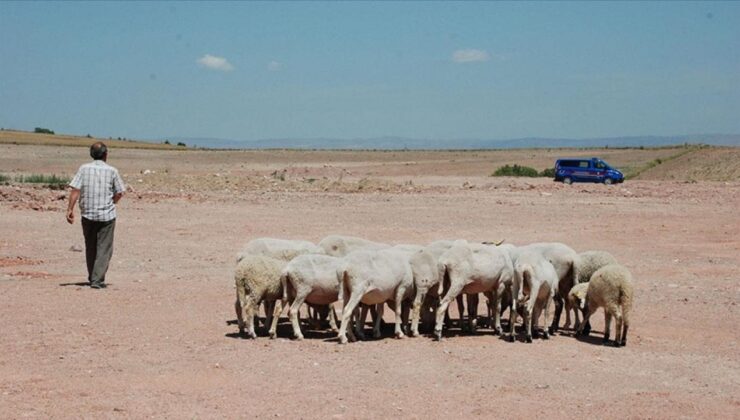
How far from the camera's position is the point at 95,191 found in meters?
16.1

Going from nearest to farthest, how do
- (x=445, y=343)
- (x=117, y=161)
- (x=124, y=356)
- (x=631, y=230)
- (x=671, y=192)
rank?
(x=124, y=356)
(x=445, y=343)
(x=631, y=230)
(x=671, y=192)
(x=117, y=161)

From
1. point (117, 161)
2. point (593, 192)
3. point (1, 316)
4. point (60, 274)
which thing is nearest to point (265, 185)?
point (593, 192)

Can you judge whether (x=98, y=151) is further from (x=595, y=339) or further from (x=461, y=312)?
(x=595, y=339)

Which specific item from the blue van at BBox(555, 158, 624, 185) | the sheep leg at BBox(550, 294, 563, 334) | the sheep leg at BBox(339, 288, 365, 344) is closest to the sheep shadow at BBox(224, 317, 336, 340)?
the sheep leg at BBox(339, 288, 365, 344)

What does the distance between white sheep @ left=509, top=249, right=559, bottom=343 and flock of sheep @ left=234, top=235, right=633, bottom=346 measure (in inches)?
0.6

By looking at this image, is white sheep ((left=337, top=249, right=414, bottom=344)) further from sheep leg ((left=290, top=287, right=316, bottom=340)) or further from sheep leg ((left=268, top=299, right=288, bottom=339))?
sheep leg ((left=268, top=299, right=288, bottom=339))

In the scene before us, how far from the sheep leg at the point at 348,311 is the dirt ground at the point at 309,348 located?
20cm

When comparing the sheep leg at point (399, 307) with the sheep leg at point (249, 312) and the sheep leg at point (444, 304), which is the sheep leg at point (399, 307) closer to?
the sheep leg at point (444, 304)

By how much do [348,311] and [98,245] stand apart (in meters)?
5.78

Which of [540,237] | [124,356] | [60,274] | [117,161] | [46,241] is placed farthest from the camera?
[117,161]

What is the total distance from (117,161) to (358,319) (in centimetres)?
6559

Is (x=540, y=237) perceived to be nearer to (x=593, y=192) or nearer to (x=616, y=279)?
(x=616, y=279)

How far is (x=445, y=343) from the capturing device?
12.8 meters

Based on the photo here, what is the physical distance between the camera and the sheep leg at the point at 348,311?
12531 mm
